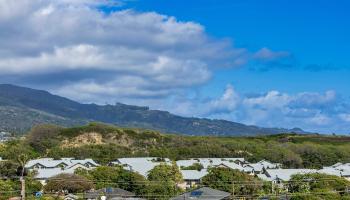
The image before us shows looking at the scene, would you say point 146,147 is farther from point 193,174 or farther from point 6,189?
point 6,189

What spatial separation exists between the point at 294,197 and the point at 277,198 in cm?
232

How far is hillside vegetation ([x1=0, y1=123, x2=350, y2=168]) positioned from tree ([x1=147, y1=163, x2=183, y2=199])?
142 feet

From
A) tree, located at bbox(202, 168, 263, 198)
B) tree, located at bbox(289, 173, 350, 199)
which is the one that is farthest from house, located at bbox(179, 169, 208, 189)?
tree, located at bbox(289, 173, 350, 199)

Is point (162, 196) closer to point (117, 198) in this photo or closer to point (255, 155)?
point (117, 198)

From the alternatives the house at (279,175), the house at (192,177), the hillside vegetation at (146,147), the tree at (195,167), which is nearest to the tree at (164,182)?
the house at (192,177)

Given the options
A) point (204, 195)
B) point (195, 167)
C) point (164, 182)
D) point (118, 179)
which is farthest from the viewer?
point (195, 167)

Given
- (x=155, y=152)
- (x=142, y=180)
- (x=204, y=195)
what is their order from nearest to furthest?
1. (x=204, y=195)
2. (x=142, y=180)
3. (x=155, y=152)

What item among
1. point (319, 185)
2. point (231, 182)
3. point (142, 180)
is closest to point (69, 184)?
point (142, 180)

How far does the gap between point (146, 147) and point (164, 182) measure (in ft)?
241

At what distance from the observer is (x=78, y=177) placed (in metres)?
70.1

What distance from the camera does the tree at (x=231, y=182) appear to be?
6719 cm

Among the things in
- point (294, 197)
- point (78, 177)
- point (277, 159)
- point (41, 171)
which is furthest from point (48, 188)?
point (277, 159)

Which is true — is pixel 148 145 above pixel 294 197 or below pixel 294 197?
above

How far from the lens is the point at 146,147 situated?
145 metres
